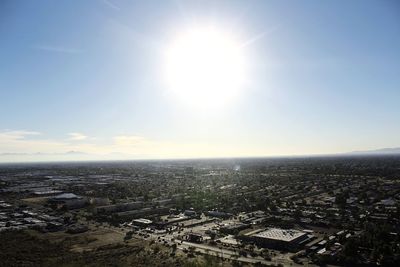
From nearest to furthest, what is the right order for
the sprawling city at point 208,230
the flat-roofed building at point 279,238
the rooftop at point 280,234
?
the sprawling city at point 208,230 < the flat-roofed building at point 279,238 < the rooftop at point 280,234

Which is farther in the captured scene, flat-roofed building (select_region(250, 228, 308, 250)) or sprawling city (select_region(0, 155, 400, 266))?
flat-roofed building (select_region(250, 228, 308, 250))

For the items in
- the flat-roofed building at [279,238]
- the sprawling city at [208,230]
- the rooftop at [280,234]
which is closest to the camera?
the sprawling city at [208,230]

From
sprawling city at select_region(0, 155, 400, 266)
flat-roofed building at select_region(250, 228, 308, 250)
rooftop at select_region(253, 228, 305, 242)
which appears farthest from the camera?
rooftop at select_region(253, 228, 305, 242)

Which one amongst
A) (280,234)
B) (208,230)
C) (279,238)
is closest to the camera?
(279,238)

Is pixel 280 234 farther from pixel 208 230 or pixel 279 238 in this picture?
pixel 208 230

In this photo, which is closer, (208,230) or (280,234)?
(280,234)

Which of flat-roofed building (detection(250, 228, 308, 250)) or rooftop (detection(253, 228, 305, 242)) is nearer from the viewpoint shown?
flat-roofed building (detection(250, 228, 308, 250))

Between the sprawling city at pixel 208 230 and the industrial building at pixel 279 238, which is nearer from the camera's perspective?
the sprawling city at pixel 208 230

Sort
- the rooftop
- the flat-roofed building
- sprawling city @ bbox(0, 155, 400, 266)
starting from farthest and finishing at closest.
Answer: the rooftop, the flat-roofed building, sprawling city @ bbox(0, 155, 400, 266)

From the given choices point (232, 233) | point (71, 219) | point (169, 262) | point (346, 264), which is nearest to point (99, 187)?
point (71, 219)

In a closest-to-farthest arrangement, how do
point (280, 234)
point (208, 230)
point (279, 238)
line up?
point (279, 238), point (280, 234), point (208, 230)

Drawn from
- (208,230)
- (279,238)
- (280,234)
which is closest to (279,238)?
(279,238)

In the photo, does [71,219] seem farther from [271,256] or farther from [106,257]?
[271,256]
